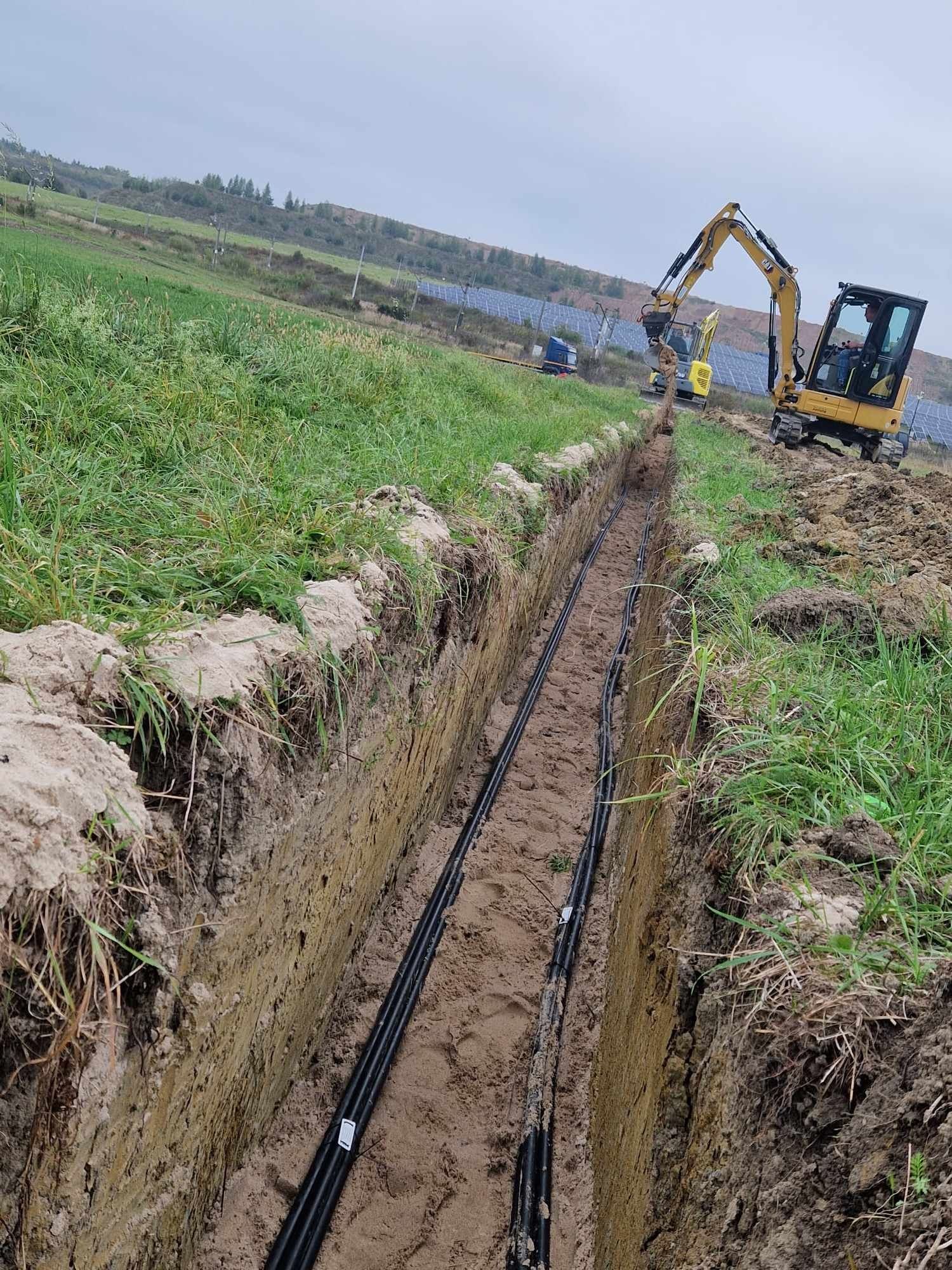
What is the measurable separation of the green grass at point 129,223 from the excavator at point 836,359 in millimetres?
15500

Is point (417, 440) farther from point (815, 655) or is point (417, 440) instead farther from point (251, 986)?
point (251, 986)

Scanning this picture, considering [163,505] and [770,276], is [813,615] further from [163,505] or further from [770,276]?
[770,276]

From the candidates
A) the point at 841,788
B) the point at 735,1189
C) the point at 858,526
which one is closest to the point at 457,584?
the point at 841,788

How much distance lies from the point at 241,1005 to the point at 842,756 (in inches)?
77.0

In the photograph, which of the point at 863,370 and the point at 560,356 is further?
the point at 560,356

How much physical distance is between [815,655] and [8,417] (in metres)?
3.59

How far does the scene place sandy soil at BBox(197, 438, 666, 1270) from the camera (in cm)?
267

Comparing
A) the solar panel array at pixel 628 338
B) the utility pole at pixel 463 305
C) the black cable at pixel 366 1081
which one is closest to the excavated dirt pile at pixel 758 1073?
the black cable at pixel 366 1081

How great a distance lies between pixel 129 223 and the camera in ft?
129

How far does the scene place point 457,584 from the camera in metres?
4.06

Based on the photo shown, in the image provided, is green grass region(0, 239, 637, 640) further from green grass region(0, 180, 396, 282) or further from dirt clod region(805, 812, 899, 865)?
green grass region(0, 180, 396, 282)

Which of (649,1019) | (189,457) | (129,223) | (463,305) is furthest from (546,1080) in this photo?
(129,223)

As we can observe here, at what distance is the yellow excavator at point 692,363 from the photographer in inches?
868

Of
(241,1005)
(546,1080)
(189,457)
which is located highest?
(189,457)
